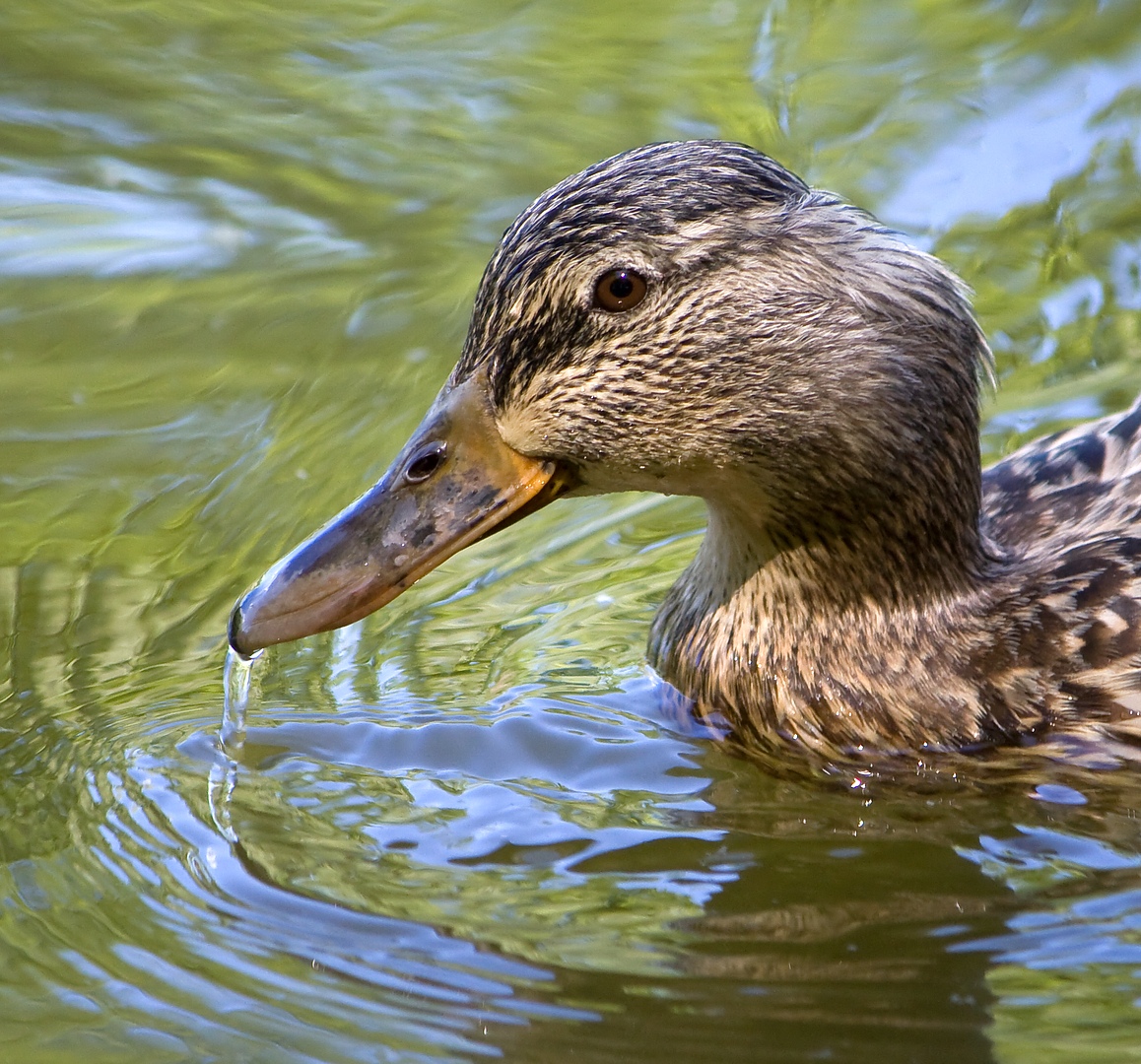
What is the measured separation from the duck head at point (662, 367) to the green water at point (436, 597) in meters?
0.75

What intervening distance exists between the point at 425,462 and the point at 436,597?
1.43 metres

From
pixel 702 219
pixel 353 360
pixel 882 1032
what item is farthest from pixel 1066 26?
pixel 882 1032

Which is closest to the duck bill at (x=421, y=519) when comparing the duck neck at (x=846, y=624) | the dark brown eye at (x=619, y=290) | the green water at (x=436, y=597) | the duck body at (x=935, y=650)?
the dark brown eye at (x=619, y=290)

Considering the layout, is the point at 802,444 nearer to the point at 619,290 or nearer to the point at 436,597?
the point at 619,290

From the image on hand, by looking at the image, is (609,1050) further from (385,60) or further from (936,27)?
(936,27)

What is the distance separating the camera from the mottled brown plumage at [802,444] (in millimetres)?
5480

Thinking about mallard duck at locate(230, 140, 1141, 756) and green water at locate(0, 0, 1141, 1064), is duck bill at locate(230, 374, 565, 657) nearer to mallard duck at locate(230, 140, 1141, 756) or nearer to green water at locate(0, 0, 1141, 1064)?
mallard duck at locate(230, 140, 1141, 756)

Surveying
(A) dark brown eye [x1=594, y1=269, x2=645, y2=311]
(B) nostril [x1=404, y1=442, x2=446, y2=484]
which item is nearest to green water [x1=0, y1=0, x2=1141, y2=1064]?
(B) nostril [x1=404, y1=442, x2=446, y2=484]

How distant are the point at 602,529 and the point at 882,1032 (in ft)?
10.8

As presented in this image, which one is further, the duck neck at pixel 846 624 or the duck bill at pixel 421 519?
the duck neck at pixel 846 624

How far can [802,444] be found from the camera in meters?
5.68

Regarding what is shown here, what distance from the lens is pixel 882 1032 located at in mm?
4434

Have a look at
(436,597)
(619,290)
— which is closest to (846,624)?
(619,290)

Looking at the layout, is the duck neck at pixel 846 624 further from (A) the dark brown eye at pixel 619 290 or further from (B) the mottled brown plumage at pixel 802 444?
(A) the dark brown eye at pixel 619 290
